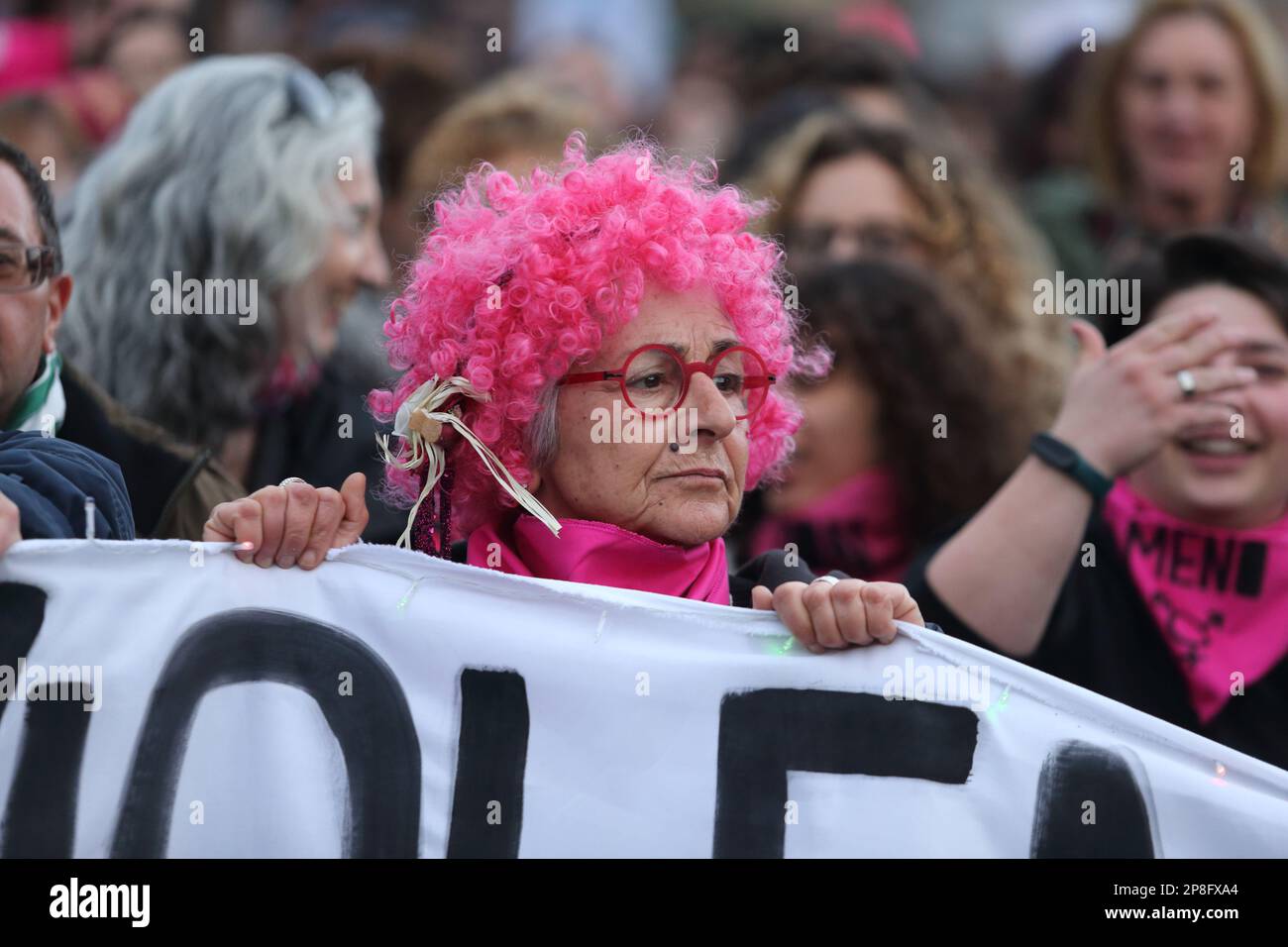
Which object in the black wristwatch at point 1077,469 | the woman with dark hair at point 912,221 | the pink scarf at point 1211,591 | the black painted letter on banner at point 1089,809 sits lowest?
the black painted letter on banner at point 1089,809

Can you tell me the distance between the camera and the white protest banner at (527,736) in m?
2.63

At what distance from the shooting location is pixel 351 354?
4727 millimetres

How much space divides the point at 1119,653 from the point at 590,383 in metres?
1.40

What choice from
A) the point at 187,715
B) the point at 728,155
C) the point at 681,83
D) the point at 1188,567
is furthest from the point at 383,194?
the point at 187,715

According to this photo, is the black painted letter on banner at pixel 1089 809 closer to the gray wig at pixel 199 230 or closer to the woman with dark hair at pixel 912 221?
the gray wig at pixel 199 230

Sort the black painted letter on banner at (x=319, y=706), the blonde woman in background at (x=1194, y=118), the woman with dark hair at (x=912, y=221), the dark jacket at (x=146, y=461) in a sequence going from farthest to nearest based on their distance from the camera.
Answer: the blonde woman in background at (x=1194, y=118) → the woman with dark hair at (x=912, y=221) → the dark jacket at (x=146, y=461) → the black painted letter on banner at (x=319, y=706)

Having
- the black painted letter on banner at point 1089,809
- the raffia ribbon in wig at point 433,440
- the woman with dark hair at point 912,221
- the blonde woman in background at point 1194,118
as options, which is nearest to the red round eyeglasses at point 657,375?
the raffia ribbon in wig at point 433,440

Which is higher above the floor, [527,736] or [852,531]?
[852,531]

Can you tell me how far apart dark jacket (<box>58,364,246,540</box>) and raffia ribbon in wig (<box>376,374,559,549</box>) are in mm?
525

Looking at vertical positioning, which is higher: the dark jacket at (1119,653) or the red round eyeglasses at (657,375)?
the red round eyeglasses at (657,375)

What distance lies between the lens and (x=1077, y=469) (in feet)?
11.5

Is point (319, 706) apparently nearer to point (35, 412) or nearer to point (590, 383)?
point (590, 383)

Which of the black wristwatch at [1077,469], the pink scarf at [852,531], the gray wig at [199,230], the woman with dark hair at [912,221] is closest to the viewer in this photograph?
the black wristwatch at [1077,469]

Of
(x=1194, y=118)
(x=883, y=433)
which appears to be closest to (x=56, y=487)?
(x=883, y=433)
